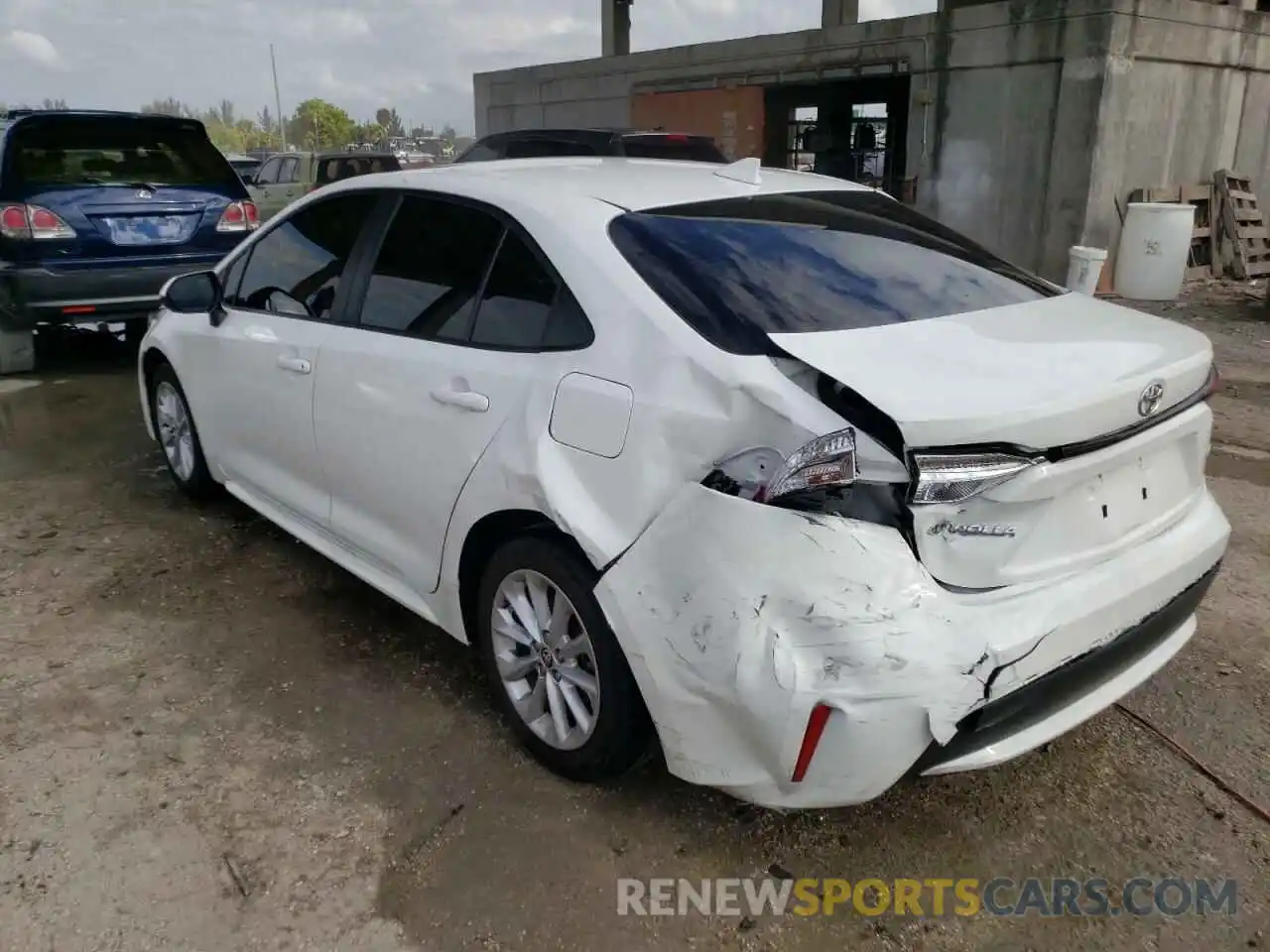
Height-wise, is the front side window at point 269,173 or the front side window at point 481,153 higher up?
the front side window at point 481,153

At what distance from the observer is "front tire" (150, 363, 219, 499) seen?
443 centimetres

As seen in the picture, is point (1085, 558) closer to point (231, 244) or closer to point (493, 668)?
point (493, 668)

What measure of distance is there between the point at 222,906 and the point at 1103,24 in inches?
404

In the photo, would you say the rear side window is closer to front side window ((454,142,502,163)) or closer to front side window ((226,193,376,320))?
front side window ((454,142,502,163))

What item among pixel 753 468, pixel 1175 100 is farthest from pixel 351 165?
pixel 753 468

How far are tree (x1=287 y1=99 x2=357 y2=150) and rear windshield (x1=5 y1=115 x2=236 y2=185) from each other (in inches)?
3153

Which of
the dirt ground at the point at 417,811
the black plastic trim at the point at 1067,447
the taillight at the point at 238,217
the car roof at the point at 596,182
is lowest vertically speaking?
the dirt ground at the point at 417,811

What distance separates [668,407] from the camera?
2.18m

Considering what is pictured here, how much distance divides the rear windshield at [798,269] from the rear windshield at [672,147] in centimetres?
611

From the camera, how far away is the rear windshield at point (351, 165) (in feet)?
47.3

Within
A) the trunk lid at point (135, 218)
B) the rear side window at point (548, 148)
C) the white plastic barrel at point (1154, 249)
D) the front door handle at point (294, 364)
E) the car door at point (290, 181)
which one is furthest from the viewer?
the car door at point (290, 181)

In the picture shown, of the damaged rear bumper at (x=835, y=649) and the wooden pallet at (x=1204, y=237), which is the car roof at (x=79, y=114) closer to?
the damaged rear bumper at (x=835, y=649)

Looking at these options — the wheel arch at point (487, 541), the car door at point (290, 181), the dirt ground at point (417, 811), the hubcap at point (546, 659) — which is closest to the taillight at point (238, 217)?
the dirt ground at point (417, 811)

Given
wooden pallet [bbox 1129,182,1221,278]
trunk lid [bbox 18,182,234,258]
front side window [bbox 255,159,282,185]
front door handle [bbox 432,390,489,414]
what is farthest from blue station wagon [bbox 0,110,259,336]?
wooden pallet [bbox 1129,182,1221,278]
